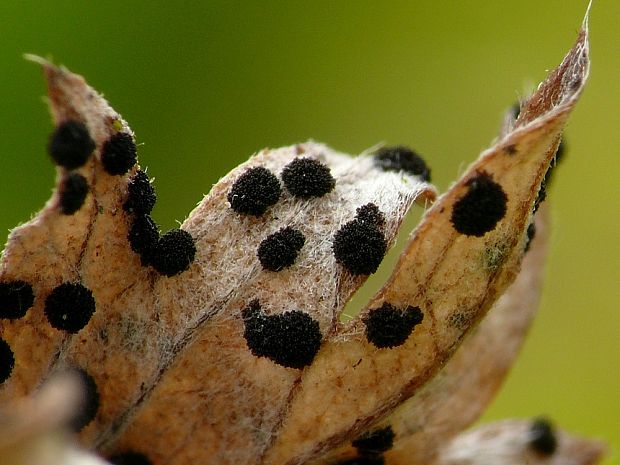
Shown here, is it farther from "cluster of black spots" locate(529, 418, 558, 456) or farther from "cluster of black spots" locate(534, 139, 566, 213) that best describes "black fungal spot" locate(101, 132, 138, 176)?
"cluster of black spots" locate(529, 418, 558, 456)

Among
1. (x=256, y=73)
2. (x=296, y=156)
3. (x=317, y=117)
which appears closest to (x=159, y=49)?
(x=256, y=73)

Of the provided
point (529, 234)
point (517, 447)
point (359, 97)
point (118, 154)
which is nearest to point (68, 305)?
point (118, 154)

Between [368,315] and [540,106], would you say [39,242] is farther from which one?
[540,106]

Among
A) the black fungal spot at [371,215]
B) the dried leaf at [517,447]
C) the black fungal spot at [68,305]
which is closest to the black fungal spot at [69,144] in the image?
the black fungal spot at [68,305]

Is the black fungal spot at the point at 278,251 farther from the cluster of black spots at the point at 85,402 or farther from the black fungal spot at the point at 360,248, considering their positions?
the cluster of black spots at the point at 85,402

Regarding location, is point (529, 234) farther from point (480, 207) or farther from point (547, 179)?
point (480, 207)

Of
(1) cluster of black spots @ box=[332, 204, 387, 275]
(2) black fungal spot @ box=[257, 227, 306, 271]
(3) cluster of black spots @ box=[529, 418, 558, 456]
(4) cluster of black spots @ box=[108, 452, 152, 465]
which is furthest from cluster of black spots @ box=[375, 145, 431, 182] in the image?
(4) cluster of black spots @ box=[108, 452, 152, 465]

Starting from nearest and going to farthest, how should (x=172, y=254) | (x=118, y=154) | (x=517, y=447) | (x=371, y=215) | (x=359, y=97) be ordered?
(x=118, y=154), (x=172, y=254), (x=371, y=215), (x=517, y=447), (x=359, y=97)
